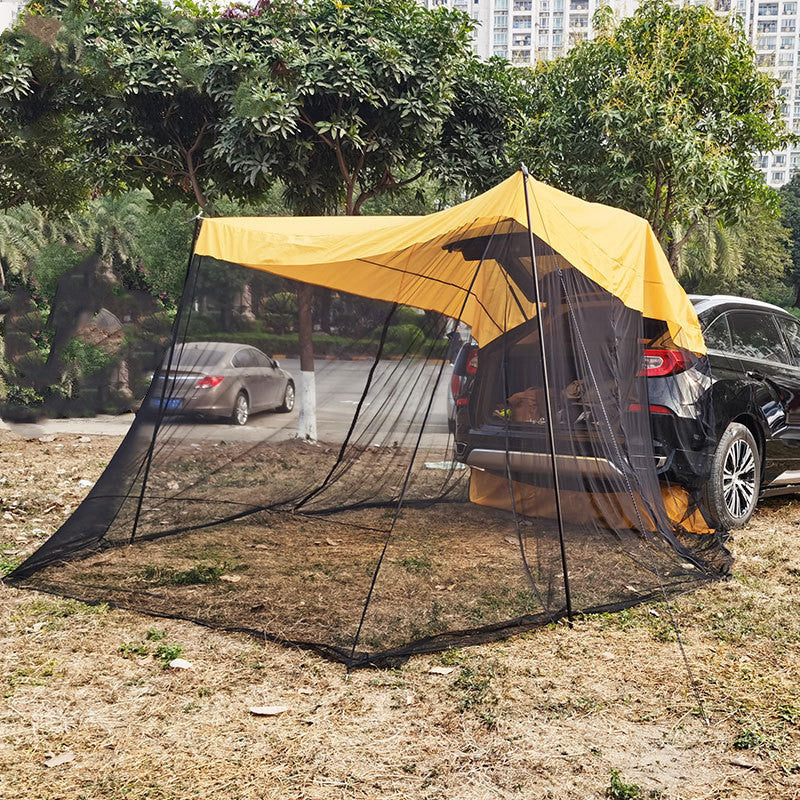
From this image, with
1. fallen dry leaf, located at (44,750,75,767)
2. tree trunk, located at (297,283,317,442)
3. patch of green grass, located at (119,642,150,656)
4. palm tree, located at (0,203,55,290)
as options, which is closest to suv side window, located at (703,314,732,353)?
tree trunk, located at (297,283,317,442)

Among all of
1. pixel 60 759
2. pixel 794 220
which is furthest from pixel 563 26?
pixel 60 759

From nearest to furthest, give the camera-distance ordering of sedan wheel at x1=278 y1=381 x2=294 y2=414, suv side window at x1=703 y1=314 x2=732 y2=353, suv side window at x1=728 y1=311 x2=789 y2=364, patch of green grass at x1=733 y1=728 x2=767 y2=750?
1. patch of green grass at x1=733 y1=728 x2=767 y2=750
2. sedan wheel at x1=278 y1=381 x2=294 y2=414
3. suv side window at x1=703 y1=314 x2=732 y2=353
4. suv side window at x1=728 y1=311 x2=789 y2=364

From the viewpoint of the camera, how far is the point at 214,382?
505cm

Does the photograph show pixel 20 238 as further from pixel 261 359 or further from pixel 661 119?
pixel 261 359

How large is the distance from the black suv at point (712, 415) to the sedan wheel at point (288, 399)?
95cm

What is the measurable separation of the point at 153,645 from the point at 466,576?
1.51 meters

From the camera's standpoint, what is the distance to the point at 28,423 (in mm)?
11633

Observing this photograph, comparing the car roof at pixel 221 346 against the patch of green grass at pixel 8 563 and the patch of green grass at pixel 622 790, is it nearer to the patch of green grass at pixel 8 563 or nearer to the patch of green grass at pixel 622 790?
the patch of green grass at pixel 8 563

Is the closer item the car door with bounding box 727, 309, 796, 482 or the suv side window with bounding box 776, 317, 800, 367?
the car door with bounding box 727, 309, 796, 482

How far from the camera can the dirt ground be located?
2643 mm

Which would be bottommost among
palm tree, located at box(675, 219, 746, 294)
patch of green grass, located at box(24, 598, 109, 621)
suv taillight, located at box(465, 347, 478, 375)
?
patch of green grass, located at box(24, 598, 109, 621)

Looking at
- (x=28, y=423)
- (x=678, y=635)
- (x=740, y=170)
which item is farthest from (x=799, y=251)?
(x=678, y=635)

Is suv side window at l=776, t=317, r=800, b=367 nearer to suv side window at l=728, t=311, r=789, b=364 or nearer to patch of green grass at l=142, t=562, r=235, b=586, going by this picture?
suv side window at l=728, t=311, r=789, b=364

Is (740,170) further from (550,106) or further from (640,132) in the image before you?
(550,106)
